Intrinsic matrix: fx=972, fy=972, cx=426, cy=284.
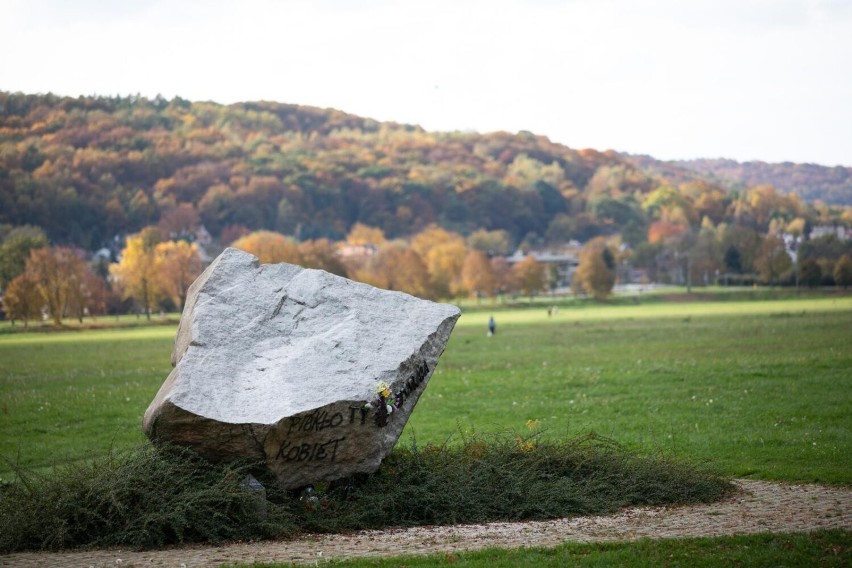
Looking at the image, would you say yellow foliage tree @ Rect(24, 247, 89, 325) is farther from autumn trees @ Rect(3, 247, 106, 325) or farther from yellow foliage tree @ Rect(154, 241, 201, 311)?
yellow foliage tree @ Rect(154, 241, 201, 311)

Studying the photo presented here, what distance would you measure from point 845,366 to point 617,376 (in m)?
7.15

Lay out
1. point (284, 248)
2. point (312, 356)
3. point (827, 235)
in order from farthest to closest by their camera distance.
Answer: point (827, 235) → point (284, 248) → point (312, 356)

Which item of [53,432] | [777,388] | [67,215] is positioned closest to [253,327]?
[53,432]

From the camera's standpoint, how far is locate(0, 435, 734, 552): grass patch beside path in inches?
492

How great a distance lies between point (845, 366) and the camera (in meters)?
30.7

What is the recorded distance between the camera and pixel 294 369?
13.9 meters

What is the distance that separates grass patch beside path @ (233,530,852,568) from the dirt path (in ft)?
1.37

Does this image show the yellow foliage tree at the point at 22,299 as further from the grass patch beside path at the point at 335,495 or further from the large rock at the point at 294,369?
the grass patch beside path at the point at 335,495

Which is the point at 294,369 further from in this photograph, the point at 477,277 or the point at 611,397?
the point at 477,277

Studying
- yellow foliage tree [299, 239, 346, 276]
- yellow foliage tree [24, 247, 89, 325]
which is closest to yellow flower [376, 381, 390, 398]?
yellow foliage tree [24, 247, 89, 325]

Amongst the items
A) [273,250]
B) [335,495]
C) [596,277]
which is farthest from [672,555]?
[596,277]

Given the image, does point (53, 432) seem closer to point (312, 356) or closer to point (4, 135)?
point (312, 356)

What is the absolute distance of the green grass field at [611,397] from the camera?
1922 centimetres

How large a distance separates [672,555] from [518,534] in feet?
7.35
